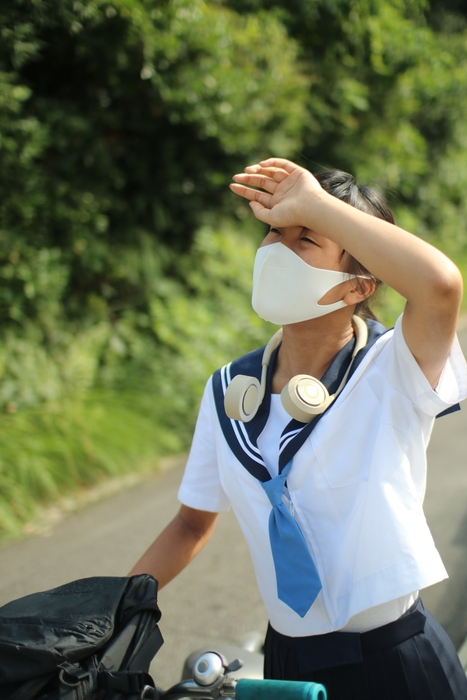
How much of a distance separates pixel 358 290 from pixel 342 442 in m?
0.42

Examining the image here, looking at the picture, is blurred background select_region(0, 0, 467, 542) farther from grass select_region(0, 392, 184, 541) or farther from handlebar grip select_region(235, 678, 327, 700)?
handlebar grip select_region(235, 678, 327, 700)

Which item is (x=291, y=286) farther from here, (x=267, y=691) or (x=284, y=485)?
(x=267, y=691)

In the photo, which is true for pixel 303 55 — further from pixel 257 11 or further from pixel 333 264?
pixel 333 264

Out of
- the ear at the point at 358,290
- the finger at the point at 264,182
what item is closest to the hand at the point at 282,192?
the finger at the point at 264,182

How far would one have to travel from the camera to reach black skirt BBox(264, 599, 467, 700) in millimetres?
1462

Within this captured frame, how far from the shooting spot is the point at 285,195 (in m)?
1.54

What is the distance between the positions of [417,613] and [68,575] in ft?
10.1

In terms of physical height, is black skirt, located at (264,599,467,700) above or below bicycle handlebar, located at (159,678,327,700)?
below

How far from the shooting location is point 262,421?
1.62 meters

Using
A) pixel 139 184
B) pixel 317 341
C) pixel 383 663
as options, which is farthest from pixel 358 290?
pixel 139 184

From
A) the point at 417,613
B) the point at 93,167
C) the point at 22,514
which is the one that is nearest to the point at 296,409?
the point at 417,613

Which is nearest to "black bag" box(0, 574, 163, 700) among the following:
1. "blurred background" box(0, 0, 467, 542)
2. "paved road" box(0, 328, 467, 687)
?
"paved road" box(0, 328, 467, 687)

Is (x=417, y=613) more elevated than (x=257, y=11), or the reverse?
(x=257, y=11)

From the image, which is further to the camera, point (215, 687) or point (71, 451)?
point (71, 451)
